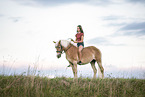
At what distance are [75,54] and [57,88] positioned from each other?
8.79 feet

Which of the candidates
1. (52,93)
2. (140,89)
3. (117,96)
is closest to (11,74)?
(52,93)

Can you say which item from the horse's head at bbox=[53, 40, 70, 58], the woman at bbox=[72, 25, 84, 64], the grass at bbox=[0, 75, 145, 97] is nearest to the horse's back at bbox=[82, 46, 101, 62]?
the woman at bbox=[72, 25, 84, 64]

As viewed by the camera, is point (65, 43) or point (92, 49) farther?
point (92, 49)

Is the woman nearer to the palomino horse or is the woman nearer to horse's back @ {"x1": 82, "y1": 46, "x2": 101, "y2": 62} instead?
the palomino horse

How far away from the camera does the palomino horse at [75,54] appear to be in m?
10.0

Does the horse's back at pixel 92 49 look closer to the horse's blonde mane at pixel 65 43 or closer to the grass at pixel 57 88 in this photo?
the horse's blonde mane at pixel 65 43

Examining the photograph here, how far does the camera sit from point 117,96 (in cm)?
855

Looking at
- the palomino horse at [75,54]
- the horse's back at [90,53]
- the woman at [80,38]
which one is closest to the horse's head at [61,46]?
the palomino horse at [75,54]

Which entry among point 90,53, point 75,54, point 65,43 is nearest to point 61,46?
point 65,43

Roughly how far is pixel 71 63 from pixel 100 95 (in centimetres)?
289

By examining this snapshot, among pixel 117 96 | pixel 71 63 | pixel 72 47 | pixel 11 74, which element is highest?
pixel 72 47

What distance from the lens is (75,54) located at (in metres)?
10.3

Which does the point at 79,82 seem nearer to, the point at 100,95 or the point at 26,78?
the point at 100,95

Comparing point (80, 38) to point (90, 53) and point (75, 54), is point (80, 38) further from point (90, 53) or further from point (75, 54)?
point (90, 53)
